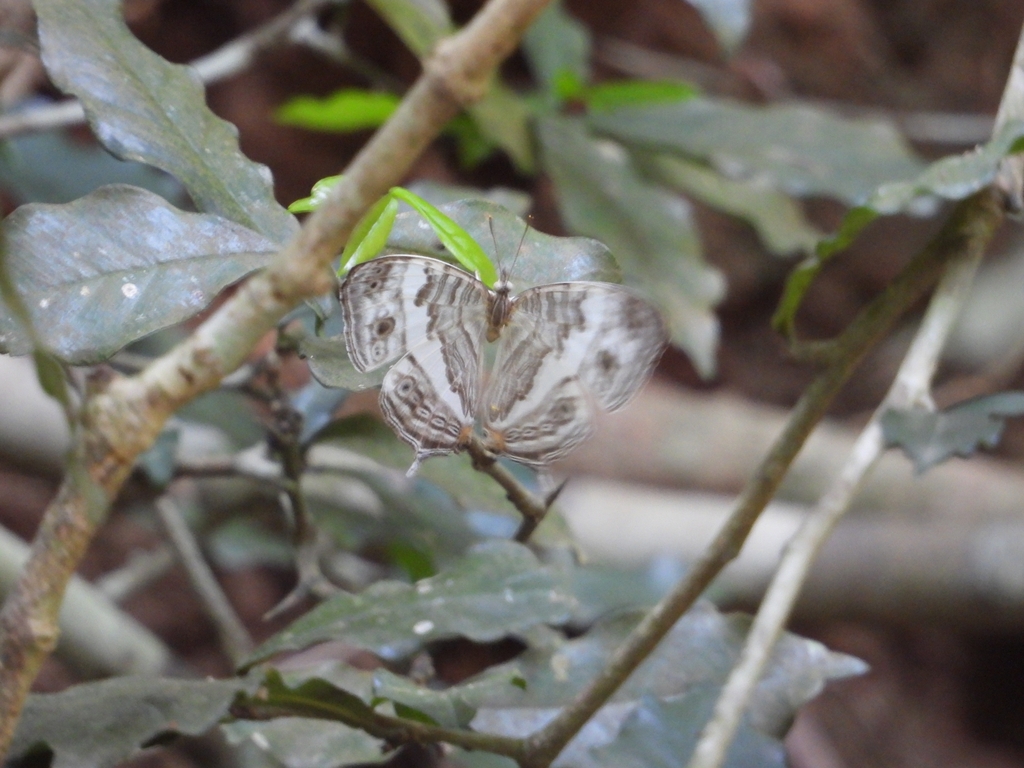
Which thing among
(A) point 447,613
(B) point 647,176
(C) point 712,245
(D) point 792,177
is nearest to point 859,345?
(A) point 447,613

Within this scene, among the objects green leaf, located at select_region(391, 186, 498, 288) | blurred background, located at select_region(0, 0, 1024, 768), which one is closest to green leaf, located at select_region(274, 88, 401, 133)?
blurred background, located at select_region(0, 0, 1024, 768)

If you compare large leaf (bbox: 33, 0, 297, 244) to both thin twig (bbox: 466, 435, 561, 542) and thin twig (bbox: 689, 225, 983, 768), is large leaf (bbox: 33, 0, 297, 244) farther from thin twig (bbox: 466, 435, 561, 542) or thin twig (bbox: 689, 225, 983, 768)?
thin twig (bbox: 689, 225, 983, 768)

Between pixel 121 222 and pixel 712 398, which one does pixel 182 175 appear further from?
pixel 712 398

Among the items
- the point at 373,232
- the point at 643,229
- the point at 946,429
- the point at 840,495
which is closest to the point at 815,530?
the point at 840,495

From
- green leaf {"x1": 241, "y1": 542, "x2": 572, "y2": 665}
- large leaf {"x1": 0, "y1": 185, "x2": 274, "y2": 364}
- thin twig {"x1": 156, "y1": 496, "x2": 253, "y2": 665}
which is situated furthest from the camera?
thin twig {"x1": 156, "y1": 496, "x2": 253, "y2": 665}

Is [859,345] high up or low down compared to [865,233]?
down

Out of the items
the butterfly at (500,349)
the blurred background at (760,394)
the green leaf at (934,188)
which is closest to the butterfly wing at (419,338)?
the butterfly at (500,349)
